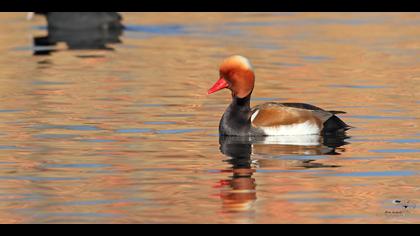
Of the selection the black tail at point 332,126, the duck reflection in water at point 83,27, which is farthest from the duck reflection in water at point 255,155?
the duck reflection in water at point 83,27

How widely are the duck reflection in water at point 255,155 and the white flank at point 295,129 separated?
74 mm

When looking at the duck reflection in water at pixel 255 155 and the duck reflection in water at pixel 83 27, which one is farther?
the duck reflection in water at pixel 83 27

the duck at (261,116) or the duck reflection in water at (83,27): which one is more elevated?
the duck at (261,116)

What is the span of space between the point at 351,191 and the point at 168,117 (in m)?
5.51

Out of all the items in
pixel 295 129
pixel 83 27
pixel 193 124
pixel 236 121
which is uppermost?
pixel 236 121

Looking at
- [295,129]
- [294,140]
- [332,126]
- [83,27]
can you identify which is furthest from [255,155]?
[83,27]

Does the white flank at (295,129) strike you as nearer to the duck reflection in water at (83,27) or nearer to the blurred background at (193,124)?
the blurred background at (193,124)

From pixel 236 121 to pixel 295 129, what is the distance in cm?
71

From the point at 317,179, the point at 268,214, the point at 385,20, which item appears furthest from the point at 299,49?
the point at 268,214

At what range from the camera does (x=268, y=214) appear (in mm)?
10953

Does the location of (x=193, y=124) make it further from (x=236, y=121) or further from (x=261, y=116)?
(x=261, y=116)

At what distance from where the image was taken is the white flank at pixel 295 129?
15.6 m

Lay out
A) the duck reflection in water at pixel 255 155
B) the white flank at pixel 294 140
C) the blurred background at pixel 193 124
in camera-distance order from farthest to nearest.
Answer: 1. the white flank at pixel 294 140
2. the duck reflection in water at pixel 255 155
3. the blurred background at pixel 193 124

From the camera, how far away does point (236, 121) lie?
15594 mm
